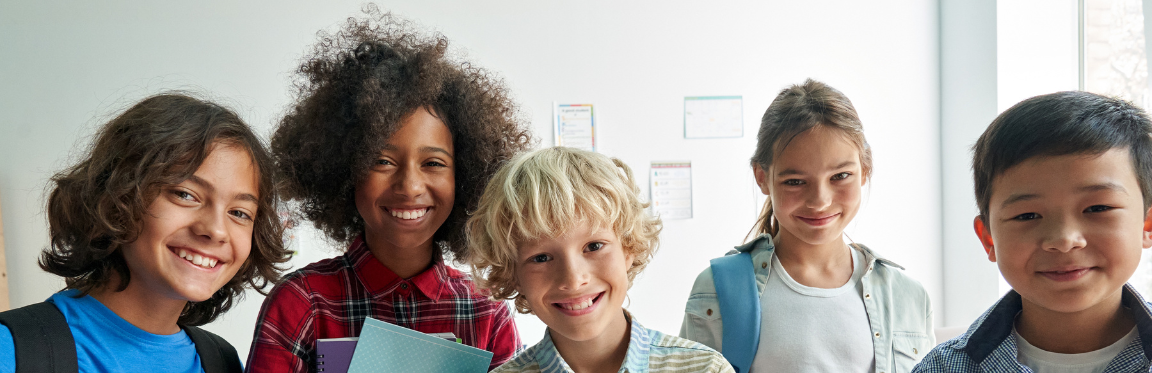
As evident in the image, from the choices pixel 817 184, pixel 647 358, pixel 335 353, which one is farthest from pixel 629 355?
pixel 817 184

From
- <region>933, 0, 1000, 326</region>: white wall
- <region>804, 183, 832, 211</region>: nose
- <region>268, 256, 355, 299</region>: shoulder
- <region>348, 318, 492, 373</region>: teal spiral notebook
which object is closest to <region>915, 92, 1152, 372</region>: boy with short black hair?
<region>804, 183, 832, 211</region>: nose

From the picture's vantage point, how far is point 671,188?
340 centimetres

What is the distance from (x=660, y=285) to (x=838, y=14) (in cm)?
159

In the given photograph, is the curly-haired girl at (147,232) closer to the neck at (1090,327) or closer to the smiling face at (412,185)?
the smiling face at (412,185)

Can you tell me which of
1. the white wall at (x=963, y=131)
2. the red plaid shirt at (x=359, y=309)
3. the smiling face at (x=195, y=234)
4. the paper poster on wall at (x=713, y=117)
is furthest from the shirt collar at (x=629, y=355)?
the white wall at (x=963, y=131)

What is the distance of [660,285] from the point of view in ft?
11.3

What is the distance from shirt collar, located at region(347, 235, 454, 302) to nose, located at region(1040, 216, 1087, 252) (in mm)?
1008

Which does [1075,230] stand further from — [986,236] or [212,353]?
[212,353]

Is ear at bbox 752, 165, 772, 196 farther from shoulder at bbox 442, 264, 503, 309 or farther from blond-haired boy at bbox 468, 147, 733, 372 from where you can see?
shoulder at bbox 442, 264, 503, 309

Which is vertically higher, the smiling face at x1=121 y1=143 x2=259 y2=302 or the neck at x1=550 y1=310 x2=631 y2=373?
the smiling face at x1=121 y1=143 x2=259 y2=302

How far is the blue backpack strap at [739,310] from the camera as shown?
1.49 m

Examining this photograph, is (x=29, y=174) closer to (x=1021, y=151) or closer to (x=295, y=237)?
(x=295, y=237)

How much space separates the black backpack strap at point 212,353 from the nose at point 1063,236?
136 centimetres

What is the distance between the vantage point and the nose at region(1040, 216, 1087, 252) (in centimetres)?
94
